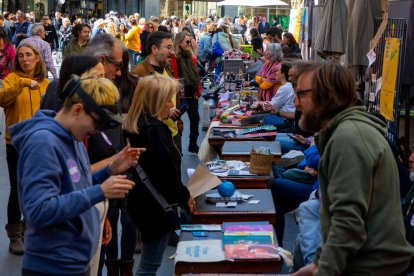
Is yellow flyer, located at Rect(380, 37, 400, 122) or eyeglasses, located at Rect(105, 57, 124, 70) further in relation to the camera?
yellow flyer, located at Rect(380, 37, 400, 122)

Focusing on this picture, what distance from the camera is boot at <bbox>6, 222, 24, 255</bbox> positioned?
6.66 metres

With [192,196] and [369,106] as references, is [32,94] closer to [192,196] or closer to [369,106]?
[192,196]

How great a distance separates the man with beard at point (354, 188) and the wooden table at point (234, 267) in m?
1.14

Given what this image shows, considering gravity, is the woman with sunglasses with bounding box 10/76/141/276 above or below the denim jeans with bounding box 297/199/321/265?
above

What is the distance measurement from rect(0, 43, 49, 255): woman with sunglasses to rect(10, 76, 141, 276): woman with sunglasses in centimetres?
321

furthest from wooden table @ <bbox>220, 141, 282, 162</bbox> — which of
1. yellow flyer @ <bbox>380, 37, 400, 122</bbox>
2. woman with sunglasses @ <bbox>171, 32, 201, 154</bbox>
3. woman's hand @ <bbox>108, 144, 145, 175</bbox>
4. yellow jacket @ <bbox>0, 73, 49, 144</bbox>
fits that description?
woman's hand @ <bbox>108, 144, 145, 175</bbox>

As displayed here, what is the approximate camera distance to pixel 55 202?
3039mm

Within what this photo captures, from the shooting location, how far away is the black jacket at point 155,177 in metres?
4.74

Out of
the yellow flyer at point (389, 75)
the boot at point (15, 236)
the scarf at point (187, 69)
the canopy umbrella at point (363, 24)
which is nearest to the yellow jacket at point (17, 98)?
the boot at point (15, 236)

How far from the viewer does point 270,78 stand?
33.7 ft

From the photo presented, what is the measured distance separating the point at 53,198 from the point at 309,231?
2045mm

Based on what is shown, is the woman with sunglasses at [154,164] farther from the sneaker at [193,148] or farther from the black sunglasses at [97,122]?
the sneaker at [193,148]

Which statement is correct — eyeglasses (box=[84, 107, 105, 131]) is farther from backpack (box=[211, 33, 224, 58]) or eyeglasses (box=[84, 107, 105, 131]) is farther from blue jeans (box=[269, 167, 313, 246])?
backpack (box=[211, 33, 224, 58])

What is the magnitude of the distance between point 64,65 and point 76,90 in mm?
992
